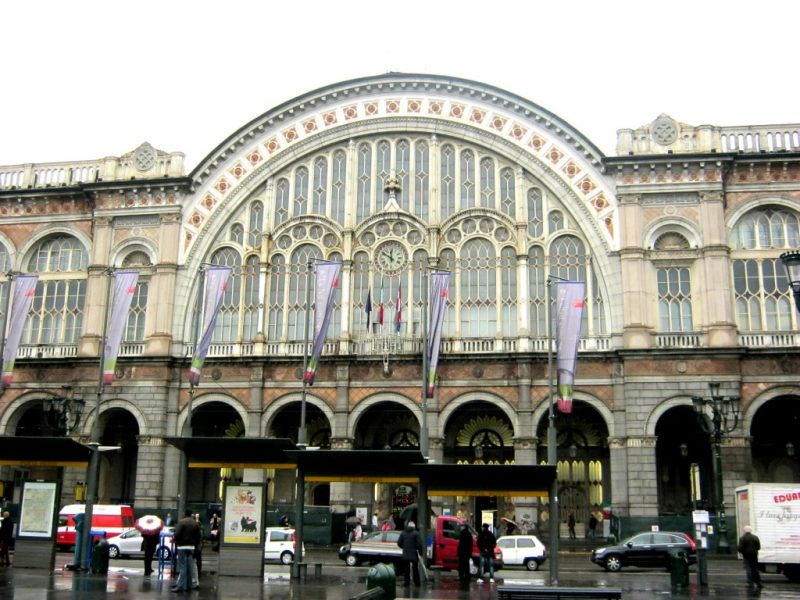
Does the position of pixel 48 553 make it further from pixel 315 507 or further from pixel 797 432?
pixel 797 432

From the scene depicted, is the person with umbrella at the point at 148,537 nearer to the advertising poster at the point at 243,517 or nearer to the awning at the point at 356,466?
the advertising poster at the point at 243,517

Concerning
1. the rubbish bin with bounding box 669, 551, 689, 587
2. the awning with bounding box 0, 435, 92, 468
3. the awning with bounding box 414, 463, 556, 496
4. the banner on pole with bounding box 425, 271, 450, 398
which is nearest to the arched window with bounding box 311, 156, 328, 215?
the banner on pole with bounding box 425, 271, 450, 398

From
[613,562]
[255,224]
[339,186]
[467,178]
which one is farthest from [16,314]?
[613,562]

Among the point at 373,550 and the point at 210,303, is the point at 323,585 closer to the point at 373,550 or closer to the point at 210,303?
the point at 373,550

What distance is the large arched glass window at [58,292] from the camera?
52.5m

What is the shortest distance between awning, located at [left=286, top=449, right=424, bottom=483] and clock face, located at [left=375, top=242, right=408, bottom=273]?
21.8m

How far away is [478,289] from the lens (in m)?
49.2

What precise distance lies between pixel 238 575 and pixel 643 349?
24.2m

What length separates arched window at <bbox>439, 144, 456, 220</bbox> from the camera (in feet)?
166

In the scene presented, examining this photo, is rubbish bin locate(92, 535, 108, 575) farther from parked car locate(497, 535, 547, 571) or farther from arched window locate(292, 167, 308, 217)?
arched window locate(292, 167, 308, 217)

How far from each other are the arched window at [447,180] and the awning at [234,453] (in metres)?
23.6

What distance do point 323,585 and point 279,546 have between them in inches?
457

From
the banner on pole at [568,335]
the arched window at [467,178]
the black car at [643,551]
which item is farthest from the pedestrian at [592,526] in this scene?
the arched window at [467,178]

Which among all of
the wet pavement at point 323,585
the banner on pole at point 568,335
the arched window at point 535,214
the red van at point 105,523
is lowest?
the wet pavement at point 323,585
